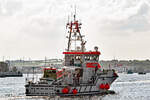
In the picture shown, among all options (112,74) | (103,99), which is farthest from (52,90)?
(112,74)

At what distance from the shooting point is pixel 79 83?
85.7 metres

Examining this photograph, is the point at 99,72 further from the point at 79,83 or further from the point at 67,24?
the point at 67,24

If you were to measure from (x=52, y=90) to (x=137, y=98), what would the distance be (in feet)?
53.1

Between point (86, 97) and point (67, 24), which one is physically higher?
point (67, 24)

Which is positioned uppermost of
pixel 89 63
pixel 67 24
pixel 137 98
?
pixel 67 24

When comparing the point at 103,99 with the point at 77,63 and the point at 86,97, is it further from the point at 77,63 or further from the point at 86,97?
the point at 77,63

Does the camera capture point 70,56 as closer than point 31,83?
No

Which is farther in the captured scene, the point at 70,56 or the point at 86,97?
the point at 70,56

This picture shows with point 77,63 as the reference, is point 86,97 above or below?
below

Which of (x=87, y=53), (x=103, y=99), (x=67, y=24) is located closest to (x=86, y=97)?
(x=103, y=99)

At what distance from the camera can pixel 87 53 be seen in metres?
86.9

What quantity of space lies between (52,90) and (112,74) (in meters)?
14.9

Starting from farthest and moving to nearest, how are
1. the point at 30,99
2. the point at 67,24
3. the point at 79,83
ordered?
the point at 67,24, the point at 79,83, the point at 30,99

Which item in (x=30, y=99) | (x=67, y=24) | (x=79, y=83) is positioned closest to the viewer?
(x=30, y=99)
